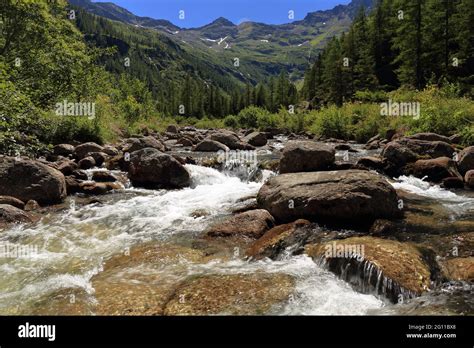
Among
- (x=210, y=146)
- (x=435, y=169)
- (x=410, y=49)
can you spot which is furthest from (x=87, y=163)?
(x=410, y=49)

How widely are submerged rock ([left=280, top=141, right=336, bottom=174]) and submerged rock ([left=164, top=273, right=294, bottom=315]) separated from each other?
26.4ft

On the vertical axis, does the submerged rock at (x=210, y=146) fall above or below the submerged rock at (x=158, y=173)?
above

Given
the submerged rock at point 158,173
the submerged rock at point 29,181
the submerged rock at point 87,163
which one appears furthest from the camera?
the submerged rock at point 87,163

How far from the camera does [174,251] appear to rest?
8766 mm

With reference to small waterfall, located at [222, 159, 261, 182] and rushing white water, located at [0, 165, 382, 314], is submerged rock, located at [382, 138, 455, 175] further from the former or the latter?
rushing white water, located at [0, 165, 382, 314]

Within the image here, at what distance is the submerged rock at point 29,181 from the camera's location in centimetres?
1235

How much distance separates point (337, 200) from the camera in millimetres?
9711

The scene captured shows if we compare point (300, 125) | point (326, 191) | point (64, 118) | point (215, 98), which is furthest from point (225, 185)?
point (215, 98)

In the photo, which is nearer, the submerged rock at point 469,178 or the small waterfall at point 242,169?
the submerged rock at point 469,178

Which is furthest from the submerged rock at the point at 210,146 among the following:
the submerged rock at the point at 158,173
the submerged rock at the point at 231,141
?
the submerged rock at the point at 158,173

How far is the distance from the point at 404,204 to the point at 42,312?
400 inches

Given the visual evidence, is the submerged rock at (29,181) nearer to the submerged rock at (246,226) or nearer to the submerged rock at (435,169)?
the submerged rock at (246,226)

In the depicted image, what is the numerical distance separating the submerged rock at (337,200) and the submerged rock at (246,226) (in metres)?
0.50

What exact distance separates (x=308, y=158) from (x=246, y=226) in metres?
5.81
